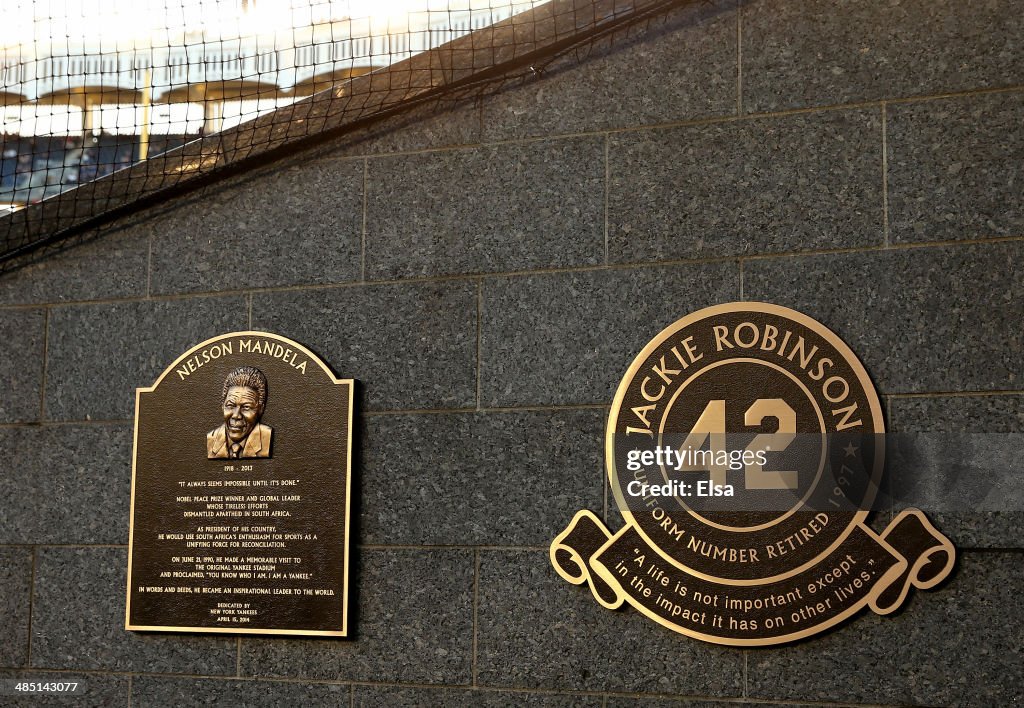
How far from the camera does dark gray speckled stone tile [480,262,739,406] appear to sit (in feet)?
16.2

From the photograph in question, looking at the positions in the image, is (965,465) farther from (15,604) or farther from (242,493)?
(15,604)

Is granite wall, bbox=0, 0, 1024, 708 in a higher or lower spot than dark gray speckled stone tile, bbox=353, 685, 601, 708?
higher

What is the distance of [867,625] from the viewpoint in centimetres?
450

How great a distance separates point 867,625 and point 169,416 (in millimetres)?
3102

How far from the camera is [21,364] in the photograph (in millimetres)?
5848

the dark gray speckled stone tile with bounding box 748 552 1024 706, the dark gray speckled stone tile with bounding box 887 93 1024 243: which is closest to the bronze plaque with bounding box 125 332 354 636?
the dark gray speckled stone tile with bounding box 748 552 1024 706

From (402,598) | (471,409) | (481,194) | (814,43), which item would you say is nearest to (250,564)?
(402,598)

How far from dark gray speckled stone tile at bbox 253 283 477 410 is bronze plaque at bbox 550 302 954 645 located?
736 mm

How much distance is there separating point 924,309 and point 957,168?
55 cm

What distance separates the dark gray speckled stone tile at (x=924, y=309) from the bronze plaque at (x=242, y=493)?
2011 mm

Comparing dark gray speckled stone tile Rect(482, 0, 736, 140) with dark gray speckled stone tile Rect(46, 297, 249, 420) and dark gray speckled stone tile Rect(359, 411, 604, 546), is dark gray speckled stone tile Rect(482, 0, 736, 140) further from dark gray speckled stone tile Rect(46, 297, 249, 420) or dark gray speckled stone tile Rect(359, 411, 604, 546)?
dark gray speckled stone tile Rect(46, 297, 249, 420)

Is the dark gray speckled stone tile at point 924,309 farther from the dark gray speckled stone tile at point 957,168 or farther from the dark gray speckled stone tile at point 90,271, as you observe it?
the dark gray speckled stone tile at point 90,271

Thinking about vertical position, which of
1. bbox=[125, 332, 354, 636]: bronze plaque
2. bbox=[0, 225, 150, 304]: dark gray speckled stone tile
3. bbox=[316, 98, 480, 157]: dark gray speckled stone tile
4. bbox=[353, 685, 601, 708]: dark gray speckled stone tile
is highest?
bbox=[316, 98, 480, 157]: dark gray speckled stone tile

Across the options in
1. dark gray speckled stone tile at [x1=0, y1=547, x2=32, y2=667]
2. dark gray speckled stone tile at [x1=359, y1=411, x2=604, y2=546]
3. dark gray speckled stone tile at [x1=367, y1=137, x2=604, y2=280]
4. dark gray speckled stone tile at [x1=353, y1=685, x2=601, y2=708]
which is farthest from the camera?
dark gray speckled stone tile at [x1=0, y1=547, x2=32, y2=667]
